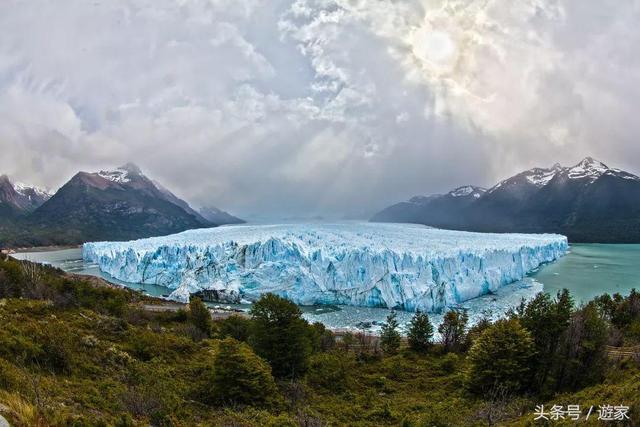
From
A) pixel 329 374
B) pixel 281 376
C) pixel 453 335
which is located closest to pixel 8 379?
pixel 281 376

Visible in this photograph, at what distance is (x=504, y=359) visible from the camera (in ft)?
40.1

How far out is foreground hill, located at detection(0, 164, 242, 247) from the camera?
4998 inches

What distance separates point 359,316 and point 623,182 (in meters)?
155

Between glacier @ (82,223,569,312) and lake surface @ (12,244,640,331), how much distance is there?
1296 millimetres

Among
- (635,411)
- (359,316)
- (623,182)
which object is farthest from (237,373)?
(623,182)

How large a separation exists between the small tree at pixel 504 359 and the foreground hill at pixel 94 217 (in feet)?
428

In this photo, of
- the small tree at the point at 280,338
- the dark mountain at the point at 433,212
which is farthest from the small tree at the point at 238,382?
the dark mountain at the point at 433,212

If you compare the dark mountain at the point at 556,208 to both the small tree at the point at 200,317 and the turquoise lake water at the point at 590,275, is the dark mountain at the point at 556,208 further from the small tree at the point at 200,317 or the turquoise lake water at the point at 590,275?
the small tree at the point at 200,317

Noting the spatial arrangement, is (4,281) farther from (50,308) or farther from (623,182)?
(623,182)

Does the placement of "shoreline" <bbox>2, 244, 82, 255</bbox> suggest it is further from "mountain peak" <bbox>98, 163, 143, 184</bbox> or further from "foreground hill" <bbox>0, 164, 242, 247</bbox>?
"mountain peak" <bbox>98, 163, 143, 184</bbox>

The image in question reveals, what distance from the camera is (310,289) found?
A: 38250 mm

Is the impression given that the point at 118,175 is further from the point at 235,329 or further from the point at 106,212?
the point at 235,329

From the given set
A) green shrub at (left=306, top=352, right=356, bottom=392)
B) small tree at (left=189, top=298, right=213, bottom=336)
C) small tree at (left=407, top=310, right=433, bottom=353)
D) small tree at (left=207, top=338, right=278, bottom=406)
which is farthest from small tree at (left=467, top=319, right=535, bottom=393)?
small tree at (left=189, top=298, right=213, bottom=336)

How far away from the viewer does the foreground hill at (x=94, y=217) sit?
A: 12694 cm
